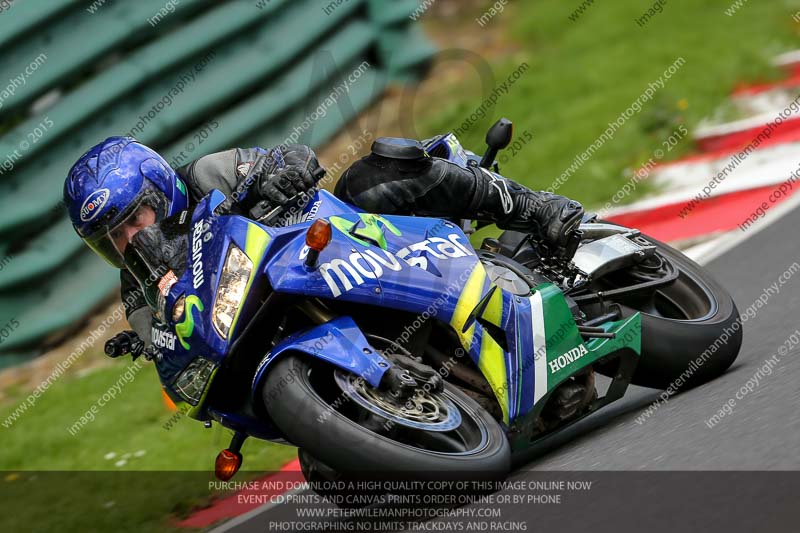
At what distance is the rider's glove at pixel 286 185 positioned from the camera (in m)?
4.12

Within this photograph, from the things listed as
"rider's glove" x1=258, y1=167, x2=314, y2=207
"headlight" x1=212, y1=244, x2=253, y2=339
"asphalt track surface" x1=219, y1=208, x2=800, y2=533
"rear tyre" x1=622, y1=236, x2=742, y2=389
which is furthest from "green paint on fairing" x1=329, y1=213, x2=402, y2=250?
"rear tyre" x1=622, y1=236, x2=742, y2=389

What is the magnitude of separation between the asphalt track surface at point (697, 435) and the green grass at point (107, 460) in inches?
26.0

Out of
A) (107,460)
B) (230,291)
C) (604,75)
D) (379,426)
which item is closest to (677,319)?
(379,426)

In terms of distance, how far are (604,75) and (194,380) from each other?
25.0 ft

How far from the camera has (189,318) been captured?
3.83 meters

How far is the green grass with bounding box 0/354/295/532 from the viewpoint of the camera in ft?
17.5

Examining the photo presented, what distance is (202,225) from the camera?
4016 mm

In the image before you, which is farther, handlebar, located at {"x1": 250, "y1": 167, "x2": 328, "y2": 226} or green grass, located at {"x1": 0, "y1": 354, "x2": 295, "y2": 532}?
green grass, located at {"x1": 0, "y1": 354, "x2": 295, "y2": 532}

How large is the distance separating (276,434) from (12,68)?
399 cm

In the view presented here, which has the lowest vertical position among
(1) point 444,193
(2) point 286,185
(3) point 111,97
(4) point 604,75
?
(4) point 604,75

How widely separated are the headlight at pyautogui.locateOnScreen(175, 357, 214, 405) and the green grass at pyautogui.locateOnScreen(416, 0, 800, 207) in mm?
4924

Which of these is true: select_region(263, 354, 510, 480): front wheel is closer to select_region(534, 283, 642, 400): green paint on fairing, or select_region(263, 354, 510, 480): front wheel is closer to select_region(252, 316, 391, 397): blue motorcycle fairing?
select_region(252, 316, 391, 397): blue motorcycle fairing

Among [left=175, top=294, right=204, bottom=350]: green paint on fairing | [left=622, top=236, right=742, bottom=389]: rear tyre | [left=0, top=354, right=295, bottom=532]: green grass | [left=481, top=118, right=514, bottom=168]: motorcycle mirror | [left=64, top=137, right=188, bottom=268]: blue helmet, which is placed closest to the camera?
[left=175, top=294, right=204, bottom=350]: green paint on fairing

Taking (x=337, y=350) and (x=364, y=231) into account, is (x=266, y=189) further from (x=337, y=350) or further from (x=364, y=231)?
(x=337, y=350)
